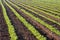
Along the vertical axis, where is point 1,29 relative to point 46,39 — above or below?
below

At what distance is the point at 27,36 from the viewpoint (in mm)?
10805

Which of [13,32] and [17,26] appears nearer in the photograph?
[13,32]

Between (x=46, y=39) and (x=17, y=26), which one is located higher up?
(x=46, y=39)

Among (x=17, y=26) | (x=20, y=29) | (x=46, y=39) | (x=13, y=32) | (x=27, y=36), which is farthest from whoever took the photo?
(x=17, y=26)

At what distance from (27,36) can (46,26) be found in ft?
7.77

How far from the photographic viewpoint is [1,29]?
1291 centimetres

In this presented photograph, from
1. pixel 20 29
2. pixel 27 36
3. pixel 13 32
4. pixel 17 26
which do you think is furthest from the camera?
pixel 17 26

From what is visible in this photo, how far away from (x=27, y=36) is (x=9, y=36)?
3.23 ft

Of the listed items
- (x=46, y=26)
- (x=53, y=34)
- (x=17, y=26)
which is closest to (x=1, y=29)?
(x=17, y=26)

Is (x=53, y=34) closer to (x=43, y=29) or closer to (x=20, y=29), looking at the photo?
(x=43, y=29)

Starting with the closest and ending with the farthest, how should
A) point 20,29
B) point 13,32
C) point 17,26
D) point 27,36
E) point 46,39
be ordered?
point 46,39
point 27,36
point 13,32
point 20,29
point 17,26

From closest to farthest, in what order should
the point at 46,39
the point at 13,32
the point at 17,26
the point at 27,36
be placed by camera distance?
the point at 46,39, the point at 27,36, the point at 13,32, the point at 17,26

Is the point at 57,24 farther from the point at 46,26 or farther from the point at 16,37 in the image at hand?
the point at 16,37

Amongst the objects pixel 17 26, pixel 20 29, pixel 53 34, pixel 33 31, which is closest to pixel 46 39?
pixel 53 34
